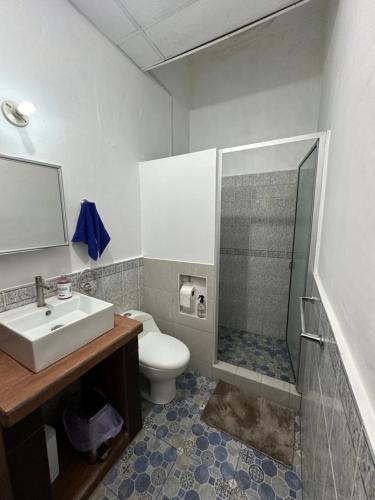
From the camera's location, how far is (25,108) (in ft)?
3.43

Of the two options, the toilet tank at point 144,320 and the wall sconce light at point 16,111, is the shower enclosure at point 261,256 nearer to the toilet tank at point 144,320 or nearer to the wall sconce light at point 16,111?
the toilet tank at point 144,320

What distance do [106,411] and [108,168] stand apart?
164 cm

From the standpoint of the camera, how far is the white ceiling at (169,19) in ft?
4.10

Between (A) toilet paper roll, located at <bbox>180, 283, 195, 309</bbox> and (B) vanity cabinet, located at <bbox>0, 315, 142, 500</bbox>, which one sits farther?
(A) toilet paper roll, located at <bbox>180, 283, 195, 309</bbox>

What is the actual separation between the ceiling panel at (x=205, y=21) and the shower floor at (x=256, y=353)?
103 inches

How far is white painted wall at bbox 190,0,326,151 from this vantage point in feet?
6.19

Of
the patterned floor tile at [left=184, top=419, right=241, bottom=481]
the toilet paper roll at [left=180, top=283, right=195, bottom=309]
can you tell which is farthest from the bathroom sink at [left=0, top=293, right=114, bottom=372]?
the patterned floor tile at [left=184, top=419, right=241, bottom=481]

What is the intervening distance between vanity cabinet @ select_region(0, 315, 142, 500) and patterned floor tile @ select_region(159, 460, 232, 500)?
342 millimetres

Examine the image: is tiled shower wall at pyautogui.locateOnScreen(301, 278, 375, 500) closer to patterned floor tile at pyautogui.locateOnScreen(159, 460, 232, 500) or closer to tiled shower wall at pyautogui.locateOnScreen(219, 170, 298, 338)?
patterned floor tile at pyautogui.locateOnScreen(159, 460, 232, 500)

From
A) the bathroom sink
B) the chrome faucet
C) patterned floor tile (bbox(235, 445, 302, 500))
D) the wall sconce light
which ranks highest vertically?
the wall sconce light

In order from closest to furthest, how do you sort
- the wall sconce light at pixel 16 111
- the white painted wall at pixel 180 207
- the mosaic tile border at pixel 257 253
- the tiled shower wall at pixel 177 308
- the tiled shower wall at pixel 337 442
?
the tiled shower wall at pixel 337 442 → the wall sconce light at pixel 16 111 → the white painted wall at pixel 180 207 → the tiled shower wall at pixel 177 308 → the mosaic tile border at pixel 257 253

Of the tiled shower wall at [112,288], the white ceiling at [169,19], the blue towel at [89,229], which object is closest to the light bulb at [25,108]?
the blue towel at [89,229]

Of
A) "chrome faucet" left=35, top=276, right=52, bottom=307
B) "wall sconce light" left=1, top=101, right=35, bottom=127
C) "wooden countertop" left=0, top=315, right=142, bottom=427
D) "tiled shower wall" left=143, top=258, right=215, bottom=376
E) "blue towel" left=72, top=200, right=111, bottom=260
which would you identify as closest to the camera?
"wooden countertop" left=0, top=315, right=142, bottom=427

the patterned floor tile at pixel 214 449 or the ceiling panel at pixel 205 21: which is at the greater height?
the ceiling panel at pixel 205 21
